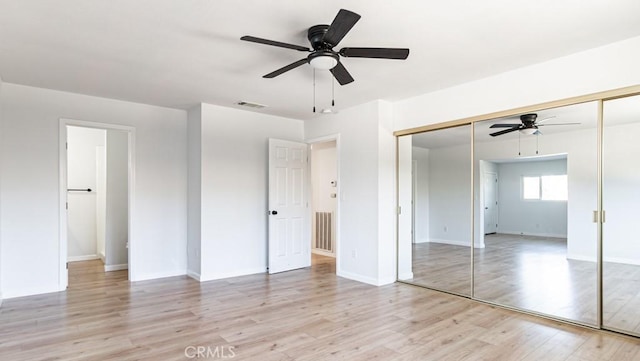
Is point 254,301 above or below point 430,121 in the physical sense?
below

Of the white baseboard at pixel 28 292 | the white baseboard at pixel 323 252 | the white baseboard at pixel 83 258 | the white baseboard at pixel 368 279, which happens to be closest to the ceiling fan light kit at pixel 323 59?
the white baseboard at pixel 368 279

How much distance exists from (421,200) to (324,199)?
2464mm

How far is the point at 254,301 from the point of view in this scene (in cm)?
413

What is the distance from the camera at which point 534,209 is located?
415 cm

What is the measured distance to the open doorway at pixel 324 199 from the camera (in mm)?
7039

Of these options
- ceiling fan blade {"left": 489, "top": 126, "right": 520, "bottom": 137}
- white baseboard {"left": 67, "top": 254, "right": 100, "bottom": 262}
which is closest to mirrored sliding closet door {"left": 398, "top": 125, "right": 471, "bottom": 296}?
ceiling fan blade {"left": 489, "top": 126, "right": 520, "bottom": 137}

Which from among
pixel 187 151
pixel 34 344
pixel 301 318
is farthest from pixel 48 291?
pixel 301 318

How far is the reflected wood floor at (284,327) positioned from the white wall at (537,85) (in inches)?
85.0

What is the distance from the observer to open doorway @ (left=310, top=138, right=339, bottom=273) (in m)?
7.04

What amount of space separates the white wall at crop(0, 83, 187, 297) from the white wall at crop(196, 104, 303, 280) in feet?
2.55

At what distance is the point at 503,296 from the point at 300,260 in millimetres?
3035

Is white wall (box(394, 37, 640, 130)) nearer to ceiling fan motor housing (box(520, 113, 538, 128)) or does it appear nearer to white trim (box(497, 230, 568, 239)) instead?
ceiling fan motor housing (box(520, 113, 538, 128))

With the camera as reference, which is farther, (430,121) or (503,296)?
(430,121)

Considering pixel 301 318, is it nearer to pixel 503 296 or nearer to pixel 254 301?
pixel 254 301
